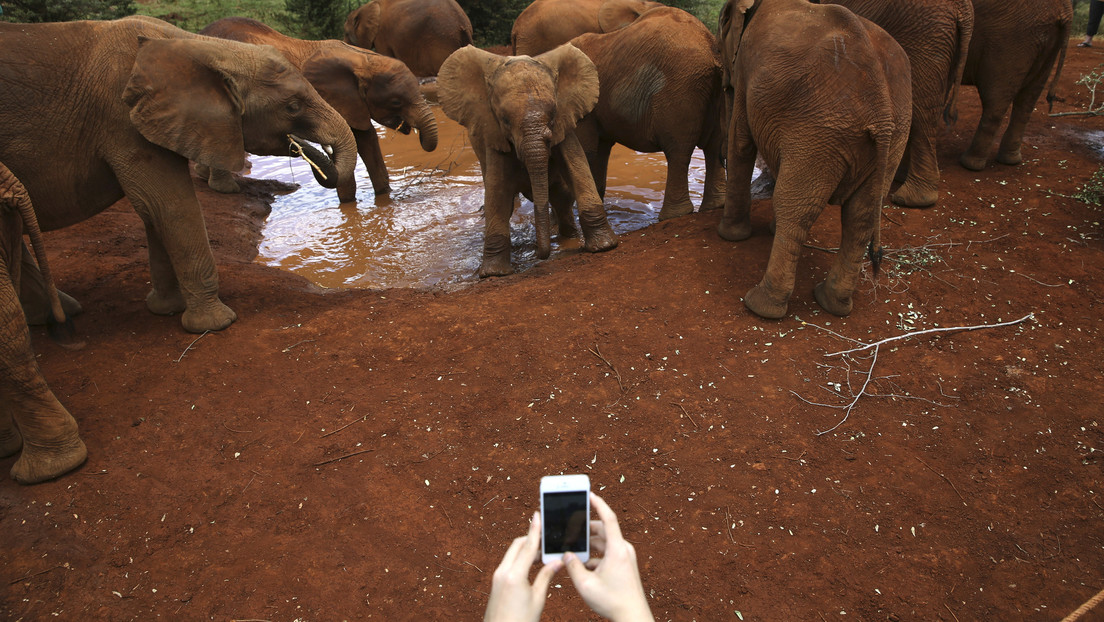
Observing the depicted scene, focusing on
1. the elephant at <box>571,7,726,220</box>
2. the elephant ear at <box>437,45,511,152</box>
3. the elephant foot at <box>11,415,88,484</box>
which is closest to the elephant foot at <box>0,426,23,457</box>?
the elephant foot at <box>11,415,88,484</box>

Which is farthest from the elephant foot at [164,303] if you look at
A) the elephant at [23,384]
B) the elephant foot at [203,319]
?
the elephant at [23,384]

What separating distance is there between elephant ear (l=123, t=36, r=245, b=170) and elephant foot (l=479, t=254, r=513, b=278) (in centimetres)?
288

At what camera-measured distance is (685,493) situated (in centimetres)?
393

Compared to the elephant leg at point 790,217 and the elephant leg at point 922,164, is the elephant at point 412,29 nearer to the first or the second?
the elephant leg at point 922,164

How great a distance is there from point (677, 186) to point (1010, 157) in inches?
148

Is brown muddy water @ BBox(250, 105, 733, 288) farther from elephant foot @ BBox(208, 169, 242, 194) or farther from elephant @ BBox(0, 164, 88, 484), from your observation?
elephant @ BBox(0, 164, 88, 484)

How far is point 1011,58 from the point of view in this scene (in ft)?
22.4

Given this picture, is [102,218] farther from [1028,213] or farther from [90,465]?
[1028,213]

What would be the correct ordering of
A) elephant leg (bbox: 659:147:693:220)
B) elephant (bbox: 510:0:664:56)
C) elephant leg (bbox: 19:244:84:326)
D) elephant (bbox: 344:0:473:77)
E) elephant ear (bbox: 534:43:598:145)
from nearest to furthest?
elephant leg (bbox: 19:244:84:326) → elephant ear (bbox: 534:43:598:145) → elephant leg (bbox: 659:147:693:220) → elephant (bbox: 510:0:664:56) → elephant (bbox: 344:0:473:77)

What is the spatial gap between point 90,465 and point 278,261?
4.55 metres

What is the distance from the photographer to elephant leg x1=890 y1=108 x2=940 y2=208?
21.8 ft

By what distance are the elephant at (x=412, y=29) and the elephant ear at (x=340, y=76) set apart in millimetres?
5662

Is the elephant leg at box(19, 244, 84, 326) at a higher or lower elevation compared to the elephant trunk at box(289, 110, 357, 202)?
lower

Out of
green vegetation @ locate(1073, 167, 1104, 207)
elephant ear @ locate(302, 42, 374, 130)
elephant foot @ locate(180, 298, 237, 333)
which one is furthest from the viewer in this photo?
elephant ear @ locate(302, 42, 374, 130)
